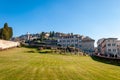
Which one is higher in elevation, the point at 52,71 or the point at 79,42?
the point at 79,42

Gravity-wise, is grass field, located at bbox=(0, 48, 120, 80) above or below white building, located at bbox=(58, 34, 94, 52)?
below

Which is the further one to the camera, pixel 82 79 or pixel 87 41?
pixel 87 41

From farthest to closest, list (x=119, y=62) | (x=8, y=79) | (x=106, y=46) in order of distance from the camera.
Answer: (x=106, y=46), (x=119, y=62), (x=8, y=79)

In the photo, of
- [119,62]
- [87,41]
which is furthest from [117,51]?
[119,62]

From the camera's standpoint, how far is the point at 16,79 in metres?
13.7

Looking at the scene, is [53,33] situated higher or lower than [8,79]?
higher

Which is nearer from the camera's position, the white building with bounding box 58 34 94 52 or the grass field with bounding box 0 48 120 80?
the grass field with bounding box 0 48 120 80

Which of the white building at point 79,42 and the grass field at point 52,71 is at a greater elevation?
the white building at point 79,42

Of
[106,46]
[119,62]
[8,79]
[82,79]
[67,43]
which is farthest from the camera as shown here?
[67,43]

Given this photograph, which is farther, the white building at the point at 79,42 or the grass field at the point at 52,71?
the white building at the point at 79,42

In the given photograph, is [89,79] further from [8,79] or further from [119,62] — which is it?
[119,62]

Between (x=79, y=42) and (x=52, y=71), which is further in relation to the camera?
(x=79, y=42)

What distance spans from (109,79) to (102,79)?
2.59 ft

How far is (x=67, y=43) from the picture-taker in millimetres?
146250
